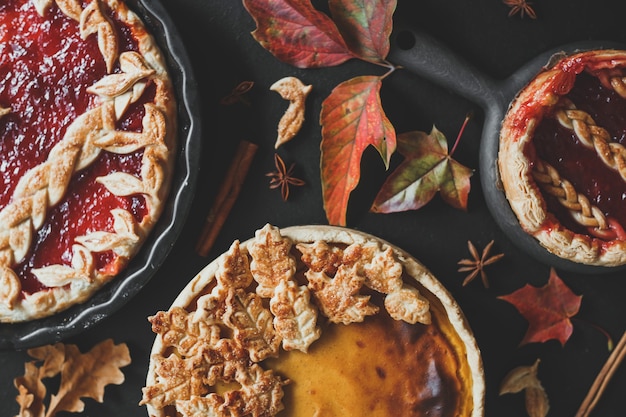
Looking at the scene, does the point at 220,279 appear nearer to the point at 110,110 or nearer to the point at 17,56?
the point at 110,110

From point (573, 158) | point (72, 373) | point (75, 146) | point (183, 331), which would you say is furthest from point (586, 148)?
point (72, 373)

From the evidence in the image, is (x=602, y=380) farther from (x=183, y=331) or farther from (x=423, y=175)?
(x=183, y=331)

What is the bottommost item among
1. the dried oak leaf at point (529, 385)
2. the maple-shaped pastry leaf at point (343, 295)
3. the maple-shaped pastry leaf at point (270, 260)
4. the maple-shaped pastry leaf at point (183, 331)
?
the dried oak leaf at point (529, 385)

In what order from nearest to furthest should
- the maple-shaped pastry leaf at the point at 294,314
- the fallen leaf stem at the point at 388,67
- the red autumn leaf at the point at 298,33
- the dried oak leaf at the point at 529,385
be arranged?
1. the maple-shaped pastry leaf at the point at 294,314
2. the red autumn leaf at the point at 298,33
3. the fallen leaf stem at the point at 388,67
4. the dried oak leaf at the point at 529,385

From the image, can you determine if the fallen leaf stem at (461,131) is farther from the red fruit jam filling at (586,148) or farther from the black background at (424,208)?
the red fruit jam filling at (586,148)

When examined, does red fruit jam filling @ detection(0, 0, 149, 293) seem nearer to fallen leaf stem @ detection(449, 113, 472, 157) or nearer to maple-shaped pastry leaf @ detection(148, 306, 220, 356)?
maple-shaped pastry leaf @ detection(148, 306, 220, 356)

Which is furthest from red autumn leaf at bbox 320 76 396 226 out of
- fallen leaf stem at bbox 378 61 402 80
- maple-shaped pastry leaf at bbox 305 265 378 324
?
maple-shaped pastry leaf at bbox 305 265 378 324

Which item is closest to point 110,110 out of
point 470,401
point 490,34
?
point 490,34

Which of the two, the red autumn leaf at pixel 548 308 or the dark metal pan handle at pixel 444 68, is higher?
the dark metal pan handle at pixel 444 68

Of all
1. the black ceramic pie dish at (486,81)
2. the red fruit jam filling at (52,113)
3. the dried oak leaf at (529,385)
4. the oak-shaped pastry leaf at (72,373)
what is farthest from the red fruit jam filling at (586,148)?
the oak-shaped pastry leaf at (72,373)
